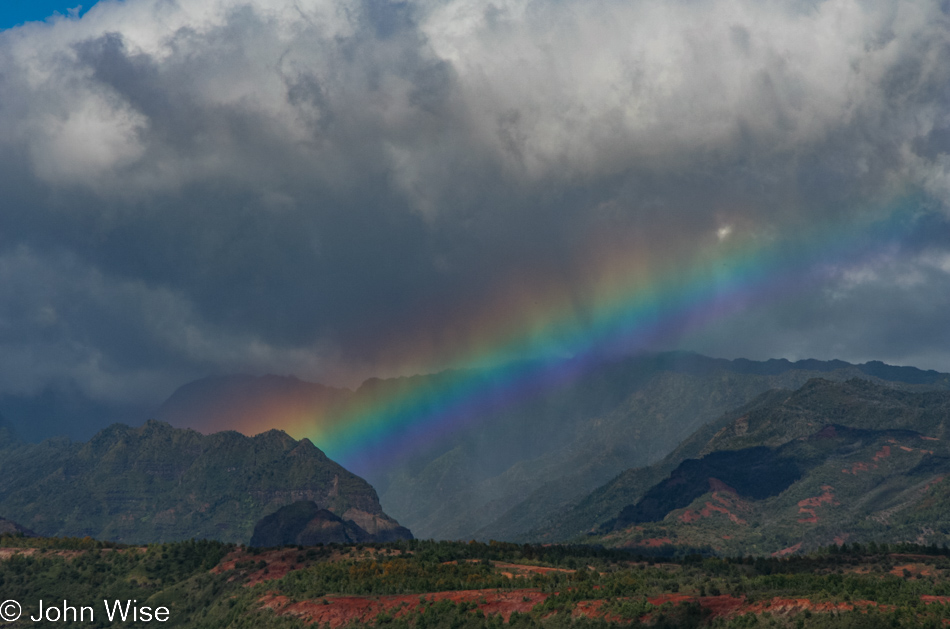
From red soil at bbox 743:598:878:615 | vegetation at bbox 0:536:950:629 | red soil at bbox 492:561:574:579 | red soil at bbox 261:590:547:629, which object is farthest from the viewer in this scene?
red soil at bbox 492:561:574:579

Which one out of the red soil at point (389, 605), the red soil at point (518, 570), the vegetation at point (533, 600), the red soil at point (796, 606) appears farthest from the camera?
the red soil at point (518, 570)

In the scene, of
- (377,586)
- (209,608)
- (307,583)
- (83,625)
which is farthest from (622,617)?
(83,625)

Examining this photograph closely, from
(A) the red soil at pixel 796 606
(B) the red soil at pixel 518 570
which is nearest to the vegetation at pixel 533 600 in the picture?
(A) the red soil at pixel 796 606

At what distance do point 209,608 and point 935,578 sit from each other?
173 metres

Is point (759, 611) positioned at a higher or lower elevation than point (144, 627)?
lower

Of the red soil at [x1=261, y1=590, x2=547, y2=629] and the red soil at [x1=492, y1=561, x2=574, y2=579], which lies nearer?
the red soil at [x1=261, y1=590, x2=547, y2=629]

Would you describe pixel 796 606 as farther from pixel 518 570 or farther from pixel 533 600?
pixel 518 570

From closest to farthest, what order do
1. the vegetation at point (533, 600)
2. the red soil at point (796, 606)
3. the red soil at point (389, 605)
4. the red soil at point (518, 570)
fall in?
1. the red soil at point (796, 606)
2. the vegetation at point (533, 600)
3. the red soil at point (389, 605)
4. the red soil at point (518, 570)

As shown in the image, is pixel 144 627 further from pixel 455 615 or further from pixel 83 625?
A: pixel 455 615

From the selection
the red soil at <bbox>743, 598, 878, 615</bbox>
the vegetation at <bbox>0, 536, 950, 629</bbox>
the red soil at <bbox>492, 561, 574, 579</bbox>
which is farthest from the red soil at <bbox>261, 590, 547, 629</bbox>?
the red soil at <bbox>743, 598, 878, 615</bbox>

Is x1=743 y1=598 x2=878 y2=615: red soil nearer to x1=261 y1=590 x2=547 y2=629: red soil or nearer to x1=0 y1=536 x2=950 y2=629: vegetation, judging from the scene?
x1=0 y1=536 x2=950 y2=629: vegetation

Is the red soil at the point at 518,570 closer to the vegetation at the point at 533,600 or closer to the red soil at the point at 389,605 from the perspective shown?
the vegetation at the point at 533,600

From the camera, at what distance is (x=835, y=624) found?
99.9 m

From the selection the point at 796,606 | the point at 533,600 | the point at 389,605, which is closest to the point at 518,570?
the point at 389,605
